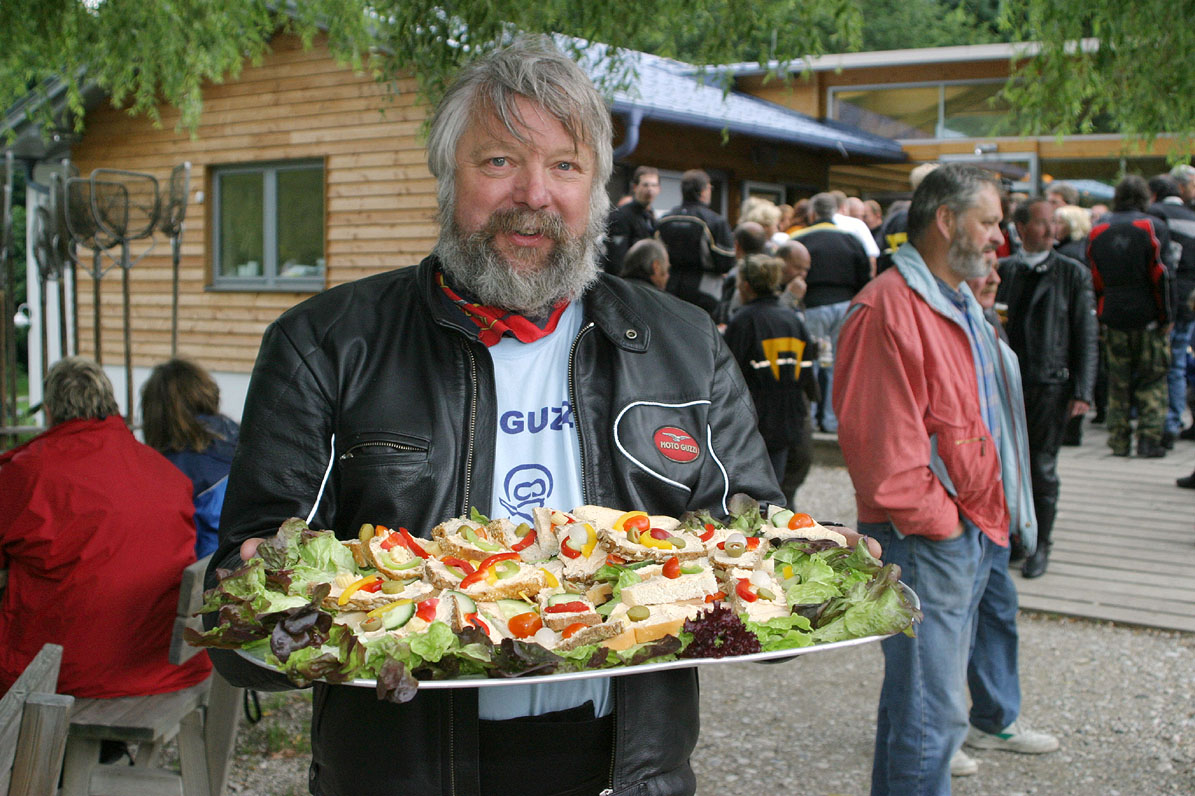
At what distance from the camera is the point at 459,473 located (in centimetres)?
221

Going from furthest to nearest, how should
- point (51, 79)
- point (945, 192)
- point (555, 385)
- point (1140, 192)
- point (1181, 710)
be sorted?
point (51, 79) < point (1140, 192) < point (1181, 710) < point (945, 192) < point (555, 385)

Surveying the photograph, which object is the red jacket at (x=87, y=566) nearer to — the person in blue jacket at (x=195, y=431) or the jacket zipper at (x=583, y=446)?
the person in blue jacket at (x=195, y=431)

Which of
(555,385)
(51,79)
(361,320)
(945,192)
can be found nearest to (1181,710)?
(945,192)

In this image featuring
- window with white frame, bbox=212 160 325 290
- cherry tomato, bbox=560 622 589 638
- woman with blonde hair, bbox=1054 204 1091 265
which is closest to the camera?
cherry tomato, bbox=560 622 589 638

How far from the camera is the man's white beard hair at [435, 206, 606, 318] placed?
2273mm

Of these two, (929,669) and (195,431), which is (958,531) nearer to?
(929,669)

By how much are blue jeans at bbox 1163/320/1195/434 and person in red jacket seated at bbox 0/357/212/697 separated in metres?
10.2

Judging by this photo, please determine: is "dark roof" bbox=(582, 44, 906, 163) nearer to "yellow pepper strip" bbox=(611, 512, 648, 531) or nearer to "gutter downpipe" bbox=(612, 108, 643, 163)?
"gutter downpipe" bbox=(612, 108, 643, 163)

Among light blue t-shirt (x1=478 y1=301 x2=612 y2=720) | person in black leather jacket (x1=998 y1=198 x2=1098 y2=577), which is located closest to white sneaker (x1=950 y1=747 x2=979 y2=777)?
person in black leather jacket (x1=998 y1=198 x2=1098 y2=577)

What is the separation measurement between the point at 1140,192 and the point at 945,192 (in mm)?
6737

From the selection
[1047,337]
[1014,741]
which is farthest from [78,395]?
[1047,337]

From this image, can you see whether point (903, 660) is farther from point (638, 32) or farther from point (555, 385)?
point (638, 32)

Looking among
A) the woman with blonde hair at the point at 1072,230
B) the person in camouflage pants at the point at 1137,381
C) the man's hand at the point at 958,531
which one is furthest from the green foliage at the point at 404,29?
the woman with blonde hair at the point at 1072,230

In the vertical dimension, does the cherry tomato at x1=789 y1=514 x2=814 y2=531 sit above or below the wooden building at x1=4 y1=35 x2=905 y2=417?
below
